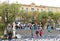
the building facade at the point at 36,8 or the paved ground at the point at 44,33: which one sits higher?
the building facade at the point at 36,8

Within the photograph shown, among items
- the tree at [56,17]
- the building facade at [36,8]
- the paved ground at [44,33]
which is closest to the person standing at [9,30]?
the paved ground at [44,33]

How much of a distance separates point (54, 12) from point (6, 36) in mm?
2117

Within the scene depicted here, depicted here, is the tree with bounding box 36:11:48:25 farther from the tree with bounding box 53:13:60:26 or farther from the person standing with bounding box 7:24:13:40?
the person standing with bounding box 7:24:13:40

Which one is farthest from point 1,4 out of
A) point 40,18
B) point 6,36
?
point 40,18

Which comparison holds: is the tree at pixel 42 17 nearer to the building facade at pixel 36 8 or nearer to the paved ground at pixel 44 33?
the building facade at pixel 36 8

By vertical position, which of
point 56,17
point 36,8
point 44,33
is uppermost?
point 36,8

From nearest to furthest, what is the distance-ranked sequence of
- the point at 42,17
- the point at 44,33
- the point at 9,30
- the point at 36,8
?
the point at 9,30 → the point at 44,33 → the point at 42,17 → the point at 36,8

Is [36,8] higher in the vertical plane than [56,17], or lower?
higher

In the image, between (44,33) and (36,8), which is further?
(36,8)

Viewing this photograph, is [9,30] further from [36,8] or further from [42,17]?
[36,8]

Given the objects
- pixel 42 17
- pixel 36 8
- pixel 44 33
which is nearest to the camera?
pixel 44 33

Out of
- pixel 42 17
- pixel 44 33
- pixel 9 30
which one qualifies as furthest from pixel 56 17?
pixel 9 30

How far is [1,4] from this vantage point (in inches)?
180

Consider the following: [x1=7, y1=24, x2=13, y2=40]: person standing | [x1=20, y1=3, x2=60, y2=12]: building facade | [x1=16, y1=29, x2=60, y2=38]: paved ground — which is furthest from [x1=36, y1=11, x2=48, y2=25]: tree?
[x1=7, y1=24, x2=13, y2=40]: person standing
